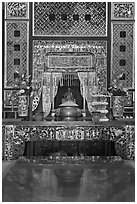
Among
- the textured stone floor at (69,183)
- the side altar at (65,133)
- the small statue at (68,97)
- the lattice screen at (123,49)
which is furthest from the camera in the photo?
the small statue at (68,97)

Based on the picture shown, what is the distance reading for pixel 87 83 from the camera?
6602 millimetres

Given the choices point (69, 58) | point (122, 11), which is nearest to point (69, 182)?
point (69, 58)

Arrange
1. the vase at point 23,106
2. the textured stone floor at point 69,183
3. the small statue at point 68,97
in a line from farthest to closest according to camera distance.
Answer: the small statue at point 68,97
the vase at point 23,106
the textured stone floor at point 69,183

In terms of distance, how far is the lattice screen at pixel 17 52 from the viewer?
649cm

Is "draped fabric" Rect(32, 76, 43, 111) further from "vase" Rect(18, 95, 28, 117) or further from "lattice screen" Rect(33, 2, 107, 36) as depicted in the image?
"lattice screen" Rect(33, 2, 107, 36)

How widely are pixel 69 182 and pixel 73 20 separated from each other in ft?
12.0

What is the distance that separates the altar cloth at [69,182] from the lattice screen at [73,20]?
254cm

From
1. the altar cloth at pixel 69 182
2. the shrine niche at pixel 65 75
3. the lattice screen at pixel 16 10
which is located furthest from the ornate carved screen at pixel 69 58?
the altar cloth at pixel 69 182

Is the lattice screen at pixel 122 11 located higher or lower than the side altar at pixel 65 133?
higher

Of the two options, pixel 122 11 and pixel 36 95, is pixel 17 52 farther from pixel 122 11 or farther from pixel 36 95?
pixel 122 11

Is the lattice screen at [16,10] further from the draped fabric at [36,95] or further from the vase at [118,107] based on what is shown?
the vase at [118,107]

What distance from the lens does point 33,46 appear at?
6.52m

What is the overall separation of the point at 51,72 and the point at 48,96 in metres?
0.42

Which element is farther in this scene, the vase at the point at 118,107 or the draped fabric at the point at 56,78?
the draped fabric at the point at 56,78
